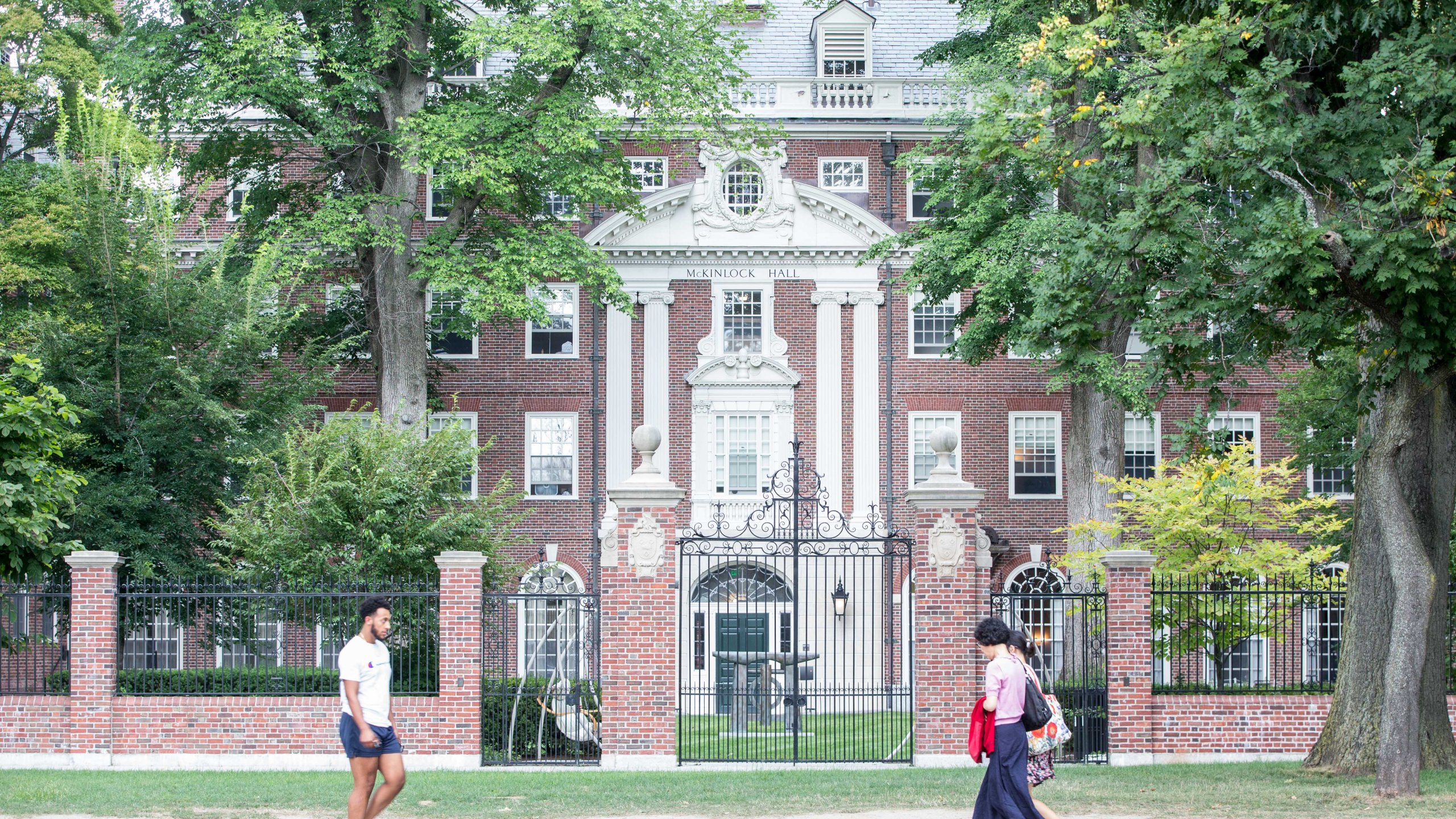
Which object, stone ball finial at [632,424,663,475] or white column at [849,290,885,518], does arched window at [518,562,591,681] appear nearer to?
stone ball finial at [632,424,663,475]

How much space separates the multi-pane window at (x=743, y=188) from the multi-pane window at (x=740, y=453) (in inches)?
179

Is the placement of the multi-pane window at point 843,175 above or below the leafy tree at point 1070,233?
above

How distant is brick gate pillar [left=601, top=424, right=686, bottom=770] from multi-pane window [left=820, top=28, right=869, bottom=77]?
2032cm

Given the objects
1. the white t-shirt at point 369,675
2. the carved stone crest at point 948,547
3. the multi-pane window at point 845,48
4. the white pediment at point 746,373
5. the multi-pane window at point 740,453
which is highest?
the multi-pane window at point 845,48

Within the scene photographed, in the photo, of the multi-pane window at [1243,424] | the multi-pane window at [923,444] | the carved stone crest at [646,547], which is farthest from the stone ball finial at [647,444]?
the multi-pane window at [1243,424]

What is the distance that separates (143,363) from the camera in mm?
22875

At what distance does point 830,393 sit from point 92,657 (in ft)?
58.6

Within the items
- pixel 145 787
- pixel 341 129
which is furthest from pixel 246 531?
pixel 341 129

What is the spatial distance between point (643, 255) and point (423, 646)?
15.0 m

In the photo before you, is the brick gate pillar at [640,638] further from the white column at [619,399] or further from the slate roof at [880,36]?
the slate roof at [880,36]

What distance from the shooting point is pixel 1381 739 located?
14070 mm

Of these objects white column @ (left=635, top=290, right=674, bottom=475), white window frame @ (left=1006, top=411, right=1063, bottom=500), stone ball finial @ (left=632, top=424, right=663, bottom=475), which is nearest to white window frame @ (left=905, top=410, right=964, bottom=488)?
white window frame @ (left=1006, top=411, right=1063, bottom=500)

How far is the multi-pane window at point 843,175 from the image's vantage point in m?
33.2

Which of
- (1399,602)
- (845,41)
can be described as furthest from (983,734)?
(845,41)
